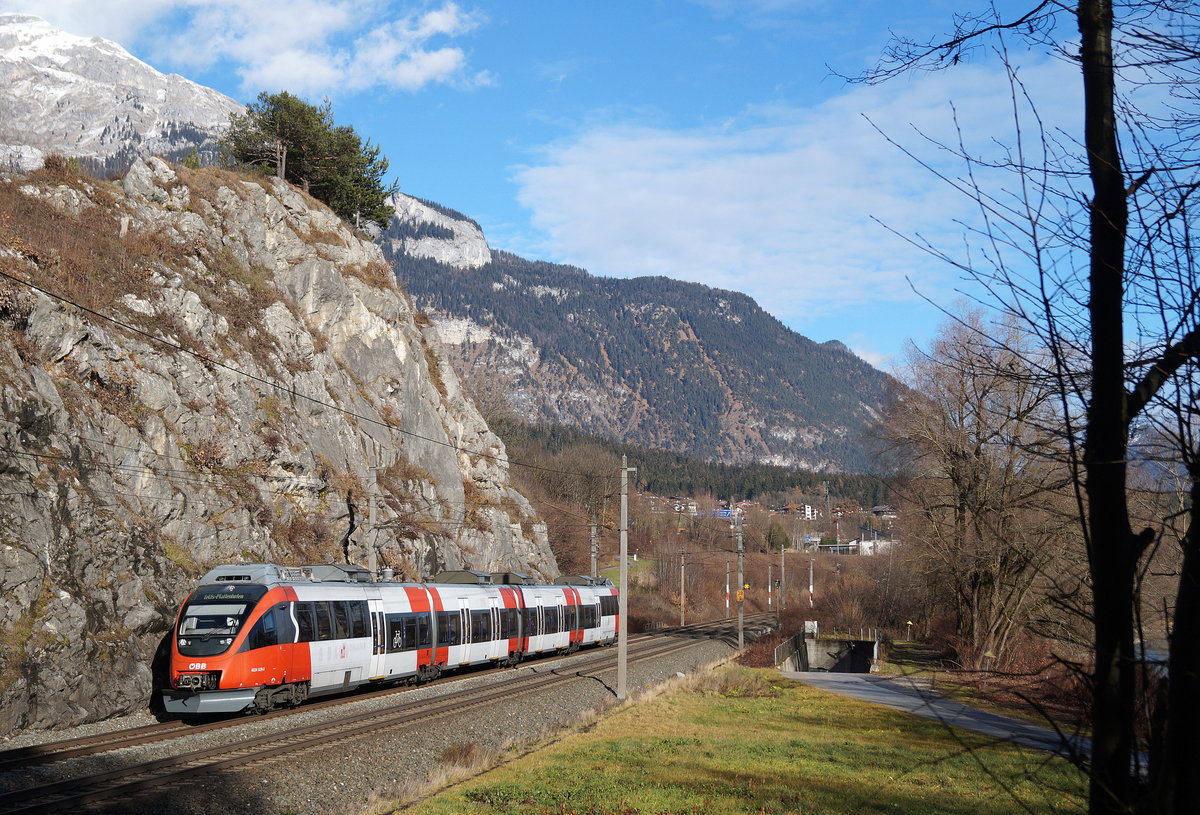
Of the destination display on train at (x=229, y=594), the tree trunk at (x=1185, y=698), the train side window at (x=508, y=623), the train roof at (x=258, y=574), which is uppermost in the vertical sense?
the tree trunk at (x=1185, y=698)

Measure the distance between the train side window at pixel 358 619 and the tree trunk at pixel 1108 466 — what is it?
23.4 meters

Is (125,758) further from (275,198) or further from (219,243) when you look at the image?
(275,198)

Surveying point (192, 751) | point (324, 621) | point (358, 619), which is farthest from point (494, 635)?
point (192, 751)

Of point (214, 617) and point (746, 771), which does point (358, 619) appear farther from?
point (746, 771)

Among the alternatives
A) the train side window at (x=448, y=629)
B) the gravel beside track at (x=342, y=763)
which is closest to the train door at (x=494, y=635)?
the train side window at (x=448, y=629)

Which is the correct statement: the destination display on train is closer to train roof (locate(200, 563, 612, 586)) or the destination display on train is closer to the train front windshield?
the train front windshield

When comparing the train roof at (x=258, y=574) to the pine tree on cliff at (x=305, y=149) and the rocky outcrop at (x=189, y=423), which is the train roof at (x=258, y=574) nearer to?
the rocky outcrop at (x=189, y=423)

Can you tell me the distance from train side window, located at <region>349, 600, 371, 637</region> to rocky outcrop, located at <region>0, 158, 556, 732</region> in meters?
5.06

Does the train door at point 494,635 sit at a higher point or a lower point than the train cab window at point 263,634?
lower

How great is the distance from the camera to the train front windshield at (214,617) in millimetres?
20641

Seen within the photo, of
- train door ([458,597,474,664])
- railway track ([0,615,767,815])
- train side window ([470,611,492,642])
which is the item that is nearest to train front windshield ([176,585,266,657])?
railway track ([0,615,767,815])

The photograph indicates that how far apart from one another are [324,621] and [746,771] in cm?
1243

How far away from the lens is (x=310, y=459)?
130ft

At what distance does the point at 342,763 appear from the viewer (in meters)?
16.6
